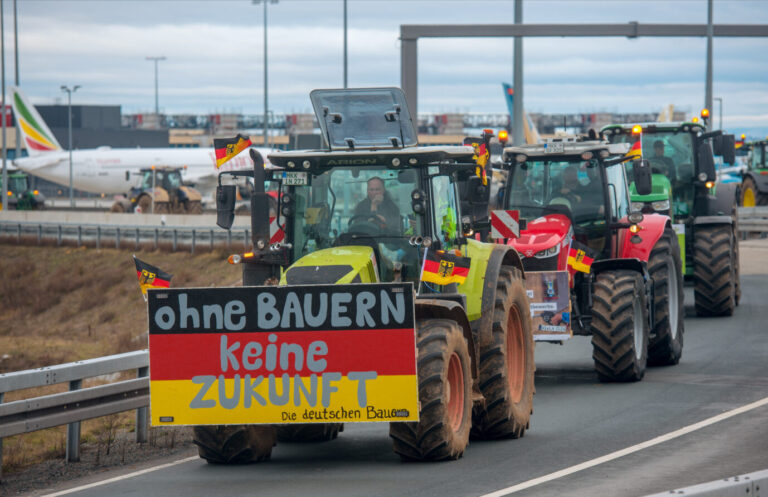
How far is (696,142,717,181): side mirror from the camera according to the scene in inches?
883

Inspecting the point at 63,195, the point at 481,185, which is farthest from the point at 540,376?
the point at 63,195

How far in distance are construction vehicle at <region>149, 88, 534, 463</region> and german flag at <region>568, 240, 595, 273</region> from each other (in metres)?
2.95

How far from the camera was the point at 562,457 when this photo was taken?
34.5 feet

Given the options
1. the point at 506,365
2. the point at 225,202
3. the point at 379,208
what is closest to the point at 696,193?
the point at 506,365

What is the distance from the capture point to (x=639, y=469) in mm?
9914

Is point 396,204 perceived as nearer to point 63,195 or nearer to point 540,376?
point 540,376

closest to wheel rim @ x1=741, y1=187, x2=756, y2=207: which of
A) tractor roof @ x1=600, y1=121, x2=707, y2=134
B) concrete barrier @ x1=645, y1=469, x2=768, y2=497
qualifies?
tractor roof @ x1=600, y1=121, x2=707, y2=134

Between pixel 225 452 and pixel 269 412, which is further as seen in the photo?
pixel 225 452

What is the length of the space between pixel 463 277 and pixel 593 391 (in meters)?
4.28

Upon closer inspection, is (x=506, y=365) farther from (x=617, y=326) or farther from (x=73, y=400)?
(x=73, y=400)

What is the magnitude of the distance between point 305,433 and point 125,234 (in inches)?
1583

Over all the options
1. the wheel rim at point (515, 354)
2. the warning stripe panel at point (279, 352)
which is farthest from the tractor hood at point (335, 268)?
the wheel rim at point (515, 354)

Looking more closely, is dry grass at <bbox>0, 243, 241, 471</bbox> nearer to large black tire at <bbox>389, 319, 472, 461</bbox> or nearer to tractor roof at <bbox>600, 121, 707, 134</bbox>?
tractor roof at <bbox>600, 121, 707, 134</bbox>

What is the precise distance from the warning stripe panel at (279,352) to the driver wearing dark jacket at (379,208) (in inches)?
59.1
